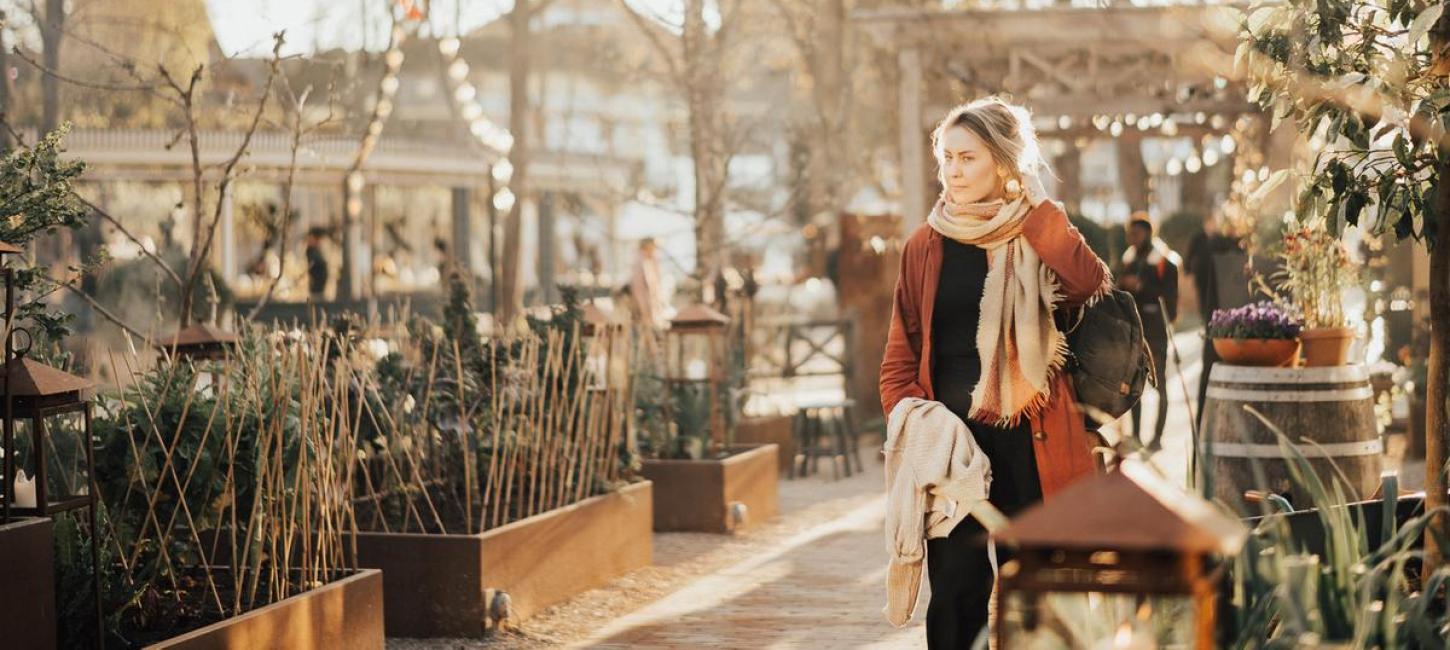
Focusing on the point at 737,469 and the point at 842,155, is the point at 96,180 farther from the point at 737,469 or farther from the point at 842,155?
the point at 737,469

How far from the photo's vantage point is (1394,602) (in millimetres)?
3439

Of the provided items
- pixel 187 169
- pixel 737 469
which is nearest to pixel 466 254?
pixel 187 169

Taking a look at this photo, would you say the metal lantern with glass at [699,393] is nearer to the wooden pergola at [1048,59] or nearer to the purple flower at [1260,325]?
the purple flower at [1260,325]

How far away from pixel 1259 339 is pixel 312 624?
3.88 meters

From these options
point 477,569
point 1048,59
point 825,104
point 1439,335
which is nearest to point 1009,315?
point 1439,335

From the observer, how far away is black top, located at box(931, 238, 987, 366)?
4449 millimetres

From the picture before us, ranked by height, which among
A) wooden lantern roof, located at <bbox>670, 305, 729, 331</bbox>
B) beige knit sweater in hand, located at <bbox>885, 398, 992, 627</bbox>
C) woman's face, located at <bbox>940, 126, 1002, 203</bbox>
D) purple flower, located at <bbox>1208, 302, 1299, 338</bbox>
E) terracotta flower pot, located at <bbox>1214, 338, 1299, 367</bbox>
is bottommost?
beige knit sweater in hand, located at <bbox>885, 398, 992, 627</bbox>

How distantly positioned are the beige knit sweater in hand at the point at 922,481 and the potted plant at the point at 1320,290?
3767 millimetres

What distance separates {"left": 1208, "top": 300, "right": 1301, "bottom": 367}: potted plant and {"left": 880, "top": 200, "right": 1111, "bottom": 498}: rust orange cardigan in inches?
129

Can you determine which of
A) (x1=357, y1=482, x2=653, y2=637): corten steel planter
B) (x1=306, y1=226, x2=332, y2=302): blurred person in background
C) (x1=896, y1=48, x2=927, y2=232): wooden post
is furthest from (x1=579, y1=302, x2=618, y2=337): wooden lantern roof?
(x1=306, y1=226, x2=332, y2=302): blurred person in background

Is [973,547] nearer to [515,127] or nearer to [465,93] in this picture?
[465,93]

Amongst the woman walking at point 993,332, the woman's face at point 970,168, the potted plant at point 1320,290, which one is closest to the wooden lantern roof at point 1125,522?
the woman walking at point 993,332

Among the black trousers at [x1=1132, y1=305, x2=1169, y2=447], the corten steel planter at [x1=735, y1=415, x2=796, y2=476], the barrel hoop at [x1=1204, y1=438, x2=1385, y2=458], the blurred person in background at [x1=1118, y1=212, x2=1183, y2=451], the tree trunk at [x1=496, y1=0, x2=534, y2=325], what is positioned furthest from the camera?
the tree trunk at [x1=496, y1=0, x2=534, y2=325]

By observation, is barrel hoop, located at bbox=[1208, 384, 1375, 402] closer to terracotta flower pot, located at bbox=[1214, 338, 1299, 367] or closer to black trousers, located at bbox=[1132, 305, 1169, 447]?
terracotta flower pot, located at bbox=[1214, 338, 1299, 367]
